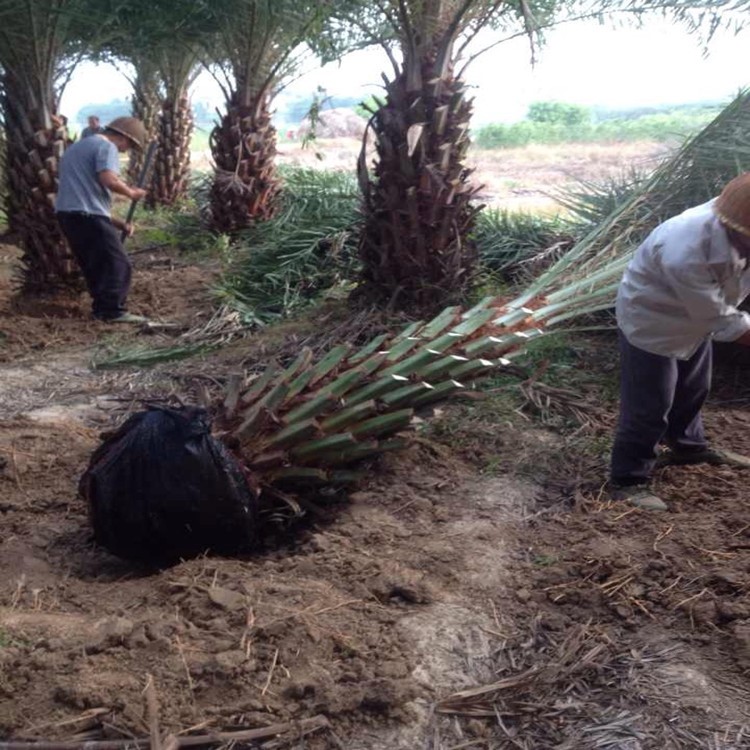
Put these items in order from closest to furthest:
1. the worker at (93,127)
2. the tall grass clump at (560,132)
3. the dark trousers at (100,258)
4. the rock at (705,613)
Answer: the rock at (705,613)
the dark trousers at (100,258)
the worker at (93,127)
the tall grass clump at (560,132)

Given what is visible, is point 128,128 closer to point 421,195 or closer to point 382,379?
point 421,195

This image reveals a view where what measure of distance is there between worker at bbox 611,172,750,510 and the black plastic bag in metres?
1.55

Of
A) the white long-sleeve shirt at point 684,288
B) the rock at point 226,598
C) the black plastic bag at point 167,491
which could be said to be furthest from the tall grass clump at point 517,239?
the rock at point 226,598

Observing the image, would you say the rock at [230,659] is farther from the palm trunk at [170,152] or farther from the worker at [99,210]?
the palm trunk at [170,152]

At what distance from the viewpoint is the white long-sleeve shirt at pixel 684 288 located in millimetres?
3131

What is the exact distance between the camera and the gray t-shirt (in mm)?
6500

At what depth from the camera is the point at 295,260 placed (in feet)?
24.4

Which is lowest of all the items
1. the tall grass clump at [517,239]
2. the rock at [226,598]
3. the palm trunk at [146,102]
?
the rock at [226,598]

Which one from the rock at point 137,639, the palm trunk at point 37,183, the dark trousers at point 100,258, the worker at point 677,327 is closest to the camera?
the rock at point 137,639

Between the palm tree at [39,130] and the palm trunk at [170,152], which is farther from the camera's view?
the palm trunk at [170,152]

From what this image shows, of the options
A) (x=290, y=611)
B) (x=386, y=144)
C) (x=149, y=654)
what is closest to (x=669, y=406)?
(x=290, y=611)

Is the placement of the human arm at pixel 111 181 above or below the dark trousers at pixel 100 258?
above

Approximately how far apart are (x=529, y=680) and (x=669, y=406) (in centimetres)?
149

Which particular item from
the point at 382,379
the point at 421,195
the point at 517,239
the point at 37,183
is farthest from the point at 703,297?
the point at 37,183
